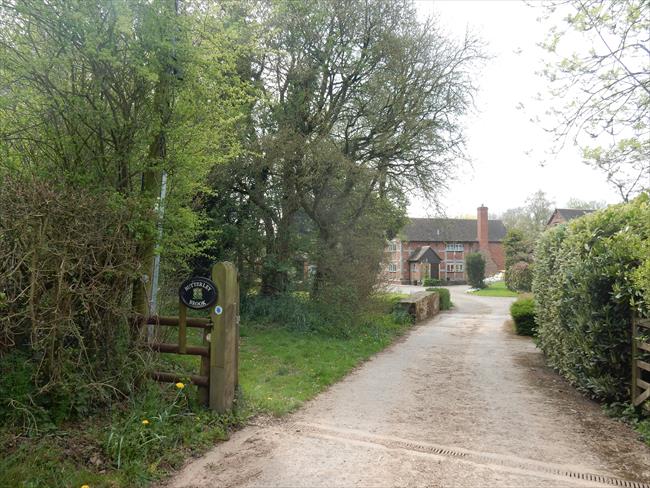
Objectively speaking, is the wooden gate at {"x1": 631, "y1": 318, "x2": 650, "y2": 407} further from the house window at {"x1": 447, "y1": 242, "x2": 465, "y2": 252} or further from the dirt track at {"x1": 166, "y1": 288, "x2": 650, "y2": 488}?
the house window at {"x1": 447, "y1": 242, "x2": 465, "y2": 252}

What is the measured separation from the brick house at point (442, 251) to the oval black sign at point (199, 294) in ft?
176

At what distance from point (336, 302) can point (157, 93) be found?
9215 mm

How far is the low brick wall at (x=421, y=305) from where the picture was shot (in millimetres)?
19500

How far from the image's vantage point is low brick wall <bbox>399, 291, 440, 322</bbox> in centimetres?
1950

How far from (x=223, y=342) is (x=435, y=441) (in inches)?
105

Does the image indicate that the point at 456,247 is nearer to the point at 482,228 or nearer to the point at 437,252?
the point at 437,252

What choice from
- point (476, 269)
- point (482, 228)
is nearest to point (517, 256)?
point (476, 269)

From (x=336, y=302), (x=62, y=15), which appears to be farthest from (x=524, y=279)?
(x=62, y=15)

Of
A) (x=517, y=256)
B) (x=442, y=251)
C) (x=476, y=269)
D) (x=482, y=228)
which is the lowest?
(x=476, y=269)

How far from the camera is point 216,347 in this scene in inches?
232

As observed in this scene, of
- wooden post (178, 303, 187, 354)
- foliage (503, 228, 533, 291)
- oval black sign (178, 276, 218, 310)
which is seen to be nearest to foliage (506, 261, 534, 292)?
foliage (503, 228, 533, 291)

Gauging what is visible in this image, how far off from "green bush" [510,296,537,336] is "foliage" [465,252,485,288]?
3096 cm

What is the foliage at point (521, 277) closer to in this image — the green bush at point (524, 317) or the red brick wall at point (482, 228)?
the green bush at point (524, 317)

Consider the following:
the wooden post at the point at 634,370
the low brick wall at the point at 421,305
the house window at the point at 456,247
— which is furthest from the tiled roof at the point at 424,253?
the wooden post at the point at 634,370
